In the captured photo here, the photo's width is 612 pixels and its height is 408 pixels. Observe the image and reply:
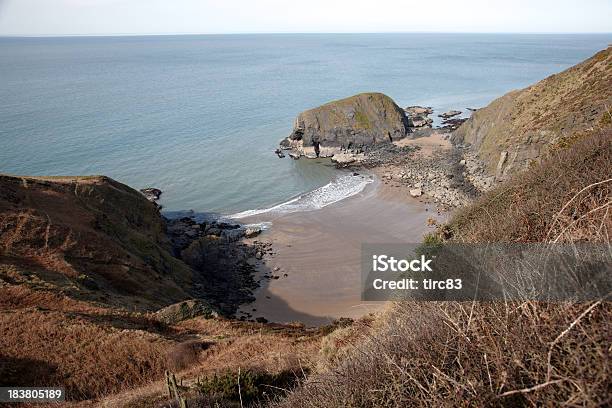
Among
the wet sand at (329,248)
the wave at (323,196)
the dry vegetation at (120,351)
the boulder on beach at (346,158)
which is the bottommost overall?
the wet sand at (329,248)

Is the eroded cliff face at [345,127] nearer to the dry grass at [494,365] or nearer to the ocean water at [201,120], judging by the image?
the ocean water at [201,120]

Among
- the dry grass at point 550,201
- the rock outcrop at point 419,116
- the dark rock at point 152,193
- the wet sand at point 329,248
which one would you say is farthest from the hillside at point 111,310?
the rock outcrop at point 419,116

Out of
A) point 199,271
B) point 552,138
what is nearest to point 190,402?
point 199,271

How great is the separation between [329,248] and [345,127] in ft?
100

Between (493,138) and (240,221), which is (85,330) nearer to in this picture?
(240,221)

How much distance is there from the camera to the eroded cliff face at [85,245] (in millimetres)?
23453

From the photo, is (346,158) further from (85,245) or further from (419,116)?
(85,245)

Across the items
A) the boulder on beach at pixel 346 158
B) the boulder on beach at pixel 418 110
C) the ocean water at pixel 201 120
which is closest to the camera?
the ocean water at pixel 201 120

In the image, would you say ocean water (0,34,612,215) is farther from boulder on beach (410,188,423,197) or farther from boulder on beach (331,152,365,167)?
boulder on beach (410,188,423,197)

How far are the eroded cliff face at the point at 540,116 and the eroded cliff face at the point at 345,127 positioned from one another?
1353cm

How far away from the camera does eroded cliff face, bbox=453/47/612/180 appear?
36.8 meters

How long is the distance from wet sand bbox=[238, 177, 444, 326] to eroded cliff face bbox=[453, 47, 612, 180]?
33.6 ft

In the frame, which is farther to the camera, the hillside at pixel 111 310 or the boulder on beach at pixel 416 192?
the boulder on beach at pixel 416 192

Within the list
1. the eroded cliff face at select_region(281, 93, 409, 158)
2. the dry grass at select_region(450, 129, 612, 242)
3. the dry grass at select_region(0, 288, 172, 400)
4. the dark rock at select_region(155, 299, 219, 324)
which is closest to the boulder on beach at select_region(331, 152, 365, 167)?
the eroded cliff face at select_region(281, 93, 409, 158)
